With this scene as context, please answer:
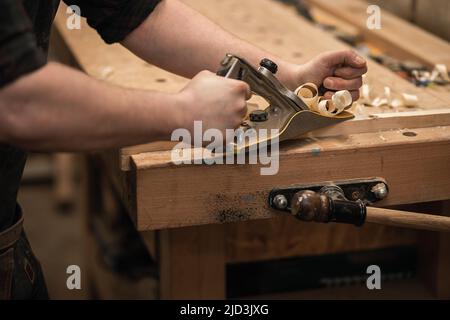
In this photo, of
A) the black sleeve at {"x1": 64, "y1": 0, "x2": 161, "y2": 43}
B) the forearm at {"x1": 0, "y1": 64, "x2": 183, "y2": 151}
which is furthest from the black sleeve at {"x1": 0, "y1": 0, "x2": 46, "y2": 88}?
the black sleeve at {"x1": 64, "y1": 0, "x2": 161, "y2": 43}

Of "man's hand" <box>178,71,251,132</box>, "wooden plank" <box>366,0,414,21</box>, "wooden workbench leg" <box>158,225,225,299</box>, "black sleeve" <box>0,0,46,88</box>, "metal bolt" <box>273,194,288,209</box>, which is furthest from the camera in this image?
"wooden plank" <box>366,0,414,21</box>

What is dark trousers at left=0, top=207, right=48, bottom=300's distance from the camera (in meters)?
1.22

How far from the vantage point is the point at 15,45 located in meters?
0.87

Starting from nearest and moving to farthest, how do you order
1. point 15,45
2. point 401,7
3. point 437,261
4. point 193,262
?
point 15,45 → point 193,262 → point 437,261 → point 401,7

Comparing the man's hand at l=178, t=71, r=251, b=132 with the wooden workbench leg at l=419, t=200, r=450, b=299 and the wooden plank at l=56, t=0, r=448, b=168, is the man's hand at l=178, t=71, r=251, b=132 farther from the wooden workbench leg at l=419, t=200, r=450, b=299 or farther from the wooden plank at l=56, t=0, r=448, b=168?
the wooden workbench leg at l=419, t=200, r=450, b=299

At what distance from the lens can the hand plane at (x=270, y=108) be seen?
3.53 ft

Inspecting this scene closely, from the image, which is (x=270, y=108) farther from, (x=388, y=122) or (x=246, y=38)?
(x=246, y=38)

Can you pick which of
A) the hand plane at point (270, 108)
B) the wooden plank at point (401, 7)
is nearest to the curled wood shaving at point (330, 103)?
the hand plane at point (270, 108)

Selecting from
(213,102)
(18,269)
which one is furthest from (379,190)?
(18,269)

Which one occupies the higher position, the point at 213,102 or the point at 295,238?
the point at 213,102

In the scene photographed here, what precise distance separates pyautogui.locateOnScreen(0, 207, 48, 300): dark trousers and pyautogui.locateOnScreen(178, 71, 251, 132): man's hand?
43 cm

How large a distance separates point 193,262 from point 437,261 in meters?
0.53

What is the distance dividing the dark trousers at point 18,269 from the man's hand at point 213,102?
0.43 meters

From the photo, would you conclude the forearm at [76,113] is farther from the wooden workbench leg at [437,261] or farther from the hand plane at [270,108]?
the wooden workbench leg at [437,261]
